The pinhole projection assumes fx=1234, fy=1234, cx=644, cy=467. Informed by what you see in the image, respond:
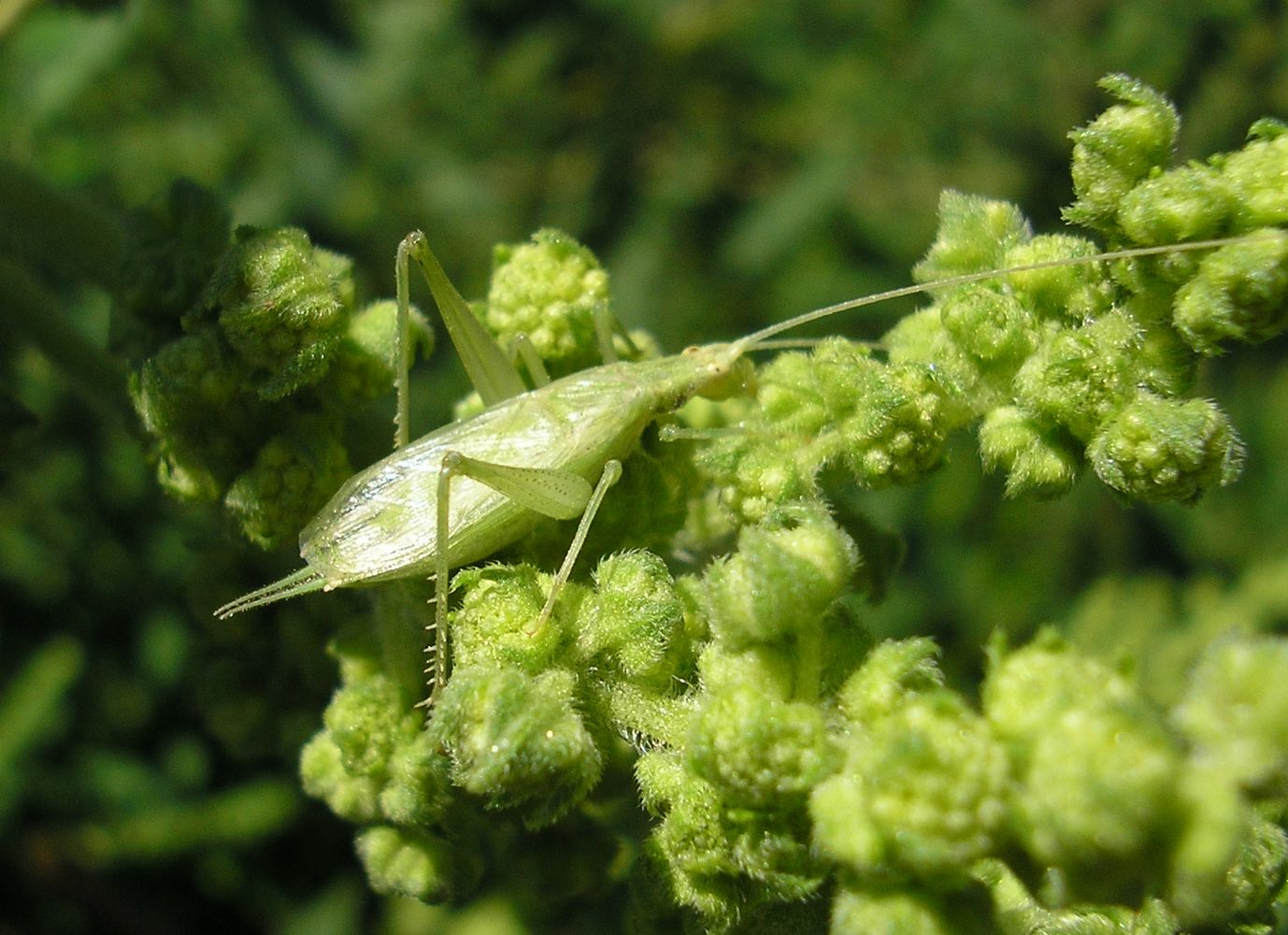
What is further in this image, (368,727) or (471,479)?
(471,479)

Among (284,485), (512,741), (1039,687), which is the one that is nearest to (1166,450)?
(1039,687)

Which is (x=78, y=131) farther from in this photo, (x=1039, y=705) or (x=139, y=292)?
(x=1039, y=705)

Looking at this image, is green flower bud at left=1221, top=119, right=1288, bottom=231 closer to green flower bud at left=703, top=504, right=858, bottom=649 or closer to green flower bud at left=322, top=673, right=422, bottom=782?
green flower bud at left=703, top=504, right=858, bottom=649

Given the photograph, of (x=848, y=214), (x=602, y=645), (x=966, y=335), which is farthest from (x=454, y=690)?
(x=848, y=214)

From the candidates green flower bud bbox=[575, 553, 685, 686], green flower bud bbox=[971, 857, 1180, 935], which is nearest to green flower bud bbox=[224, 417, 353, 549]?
green flower bud bbox=[575, 553, 685, 686]

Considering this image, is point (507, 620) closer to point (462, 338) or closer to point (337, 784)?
point (337, 784)

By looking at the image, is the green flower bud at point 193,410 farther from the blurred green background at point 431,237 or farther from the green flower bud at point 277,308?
the blurred green background at point 431,237
